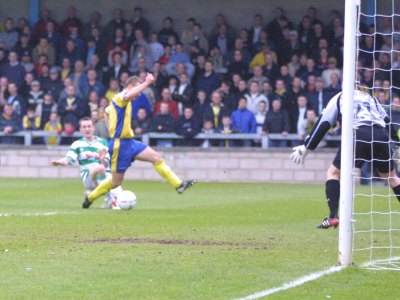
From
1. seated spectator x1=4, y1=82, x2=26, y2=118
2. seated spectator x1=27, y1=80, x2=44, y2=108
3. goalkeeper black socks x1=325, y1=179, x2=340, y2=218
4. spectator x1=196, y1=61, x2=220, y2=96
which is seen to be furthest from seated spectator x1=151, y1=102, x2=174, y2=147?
goalkeeper black socks x1=325, y1=179, x2=340, y2=218

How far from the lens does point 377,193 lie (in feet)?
66.9

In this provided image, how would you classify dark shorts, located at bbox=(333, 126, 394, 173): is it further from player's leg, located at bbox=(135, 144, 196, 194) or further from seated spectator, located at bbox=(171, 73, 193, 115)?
seated spectator, located at bbox=(171, 73, 193, 115)

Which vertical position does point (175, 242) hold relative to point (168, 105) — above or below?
below

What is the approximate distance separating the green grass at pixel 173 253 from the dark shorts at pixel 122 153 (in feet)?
2.18

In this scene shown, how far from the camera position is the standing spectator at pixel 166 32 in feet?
88.7

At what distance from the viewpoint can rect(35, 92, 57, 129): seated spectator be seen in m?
25.2

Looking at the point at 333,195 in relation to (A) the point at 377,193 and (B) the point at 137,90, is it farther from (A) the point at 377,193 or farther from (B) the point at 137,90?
(A) the point at 377,193

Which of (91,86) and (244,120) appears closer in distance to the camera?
(244,120)

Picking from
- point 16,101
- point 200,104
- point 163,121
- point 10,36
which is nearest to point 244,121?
point 200,104

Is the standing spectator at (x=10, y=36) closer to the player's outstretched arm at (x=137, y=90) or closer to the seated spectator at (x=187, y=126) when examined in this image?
the seated spectator at (x=187, y=126)

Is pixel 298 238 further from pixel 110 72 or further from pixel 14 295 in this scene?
pixel 110 72

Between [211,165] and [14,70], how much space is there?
582cm

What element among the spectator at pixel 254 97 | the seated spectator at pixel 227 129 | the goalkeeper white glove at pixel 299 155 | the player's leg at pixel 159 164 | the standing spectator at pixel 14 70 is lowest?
the player's leg at pixel 159 164

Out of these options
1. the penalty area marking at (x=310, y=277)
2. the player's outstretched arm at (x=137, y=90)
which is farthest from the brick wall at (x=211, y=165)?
the penalty area marking at (x=310, y=277)
